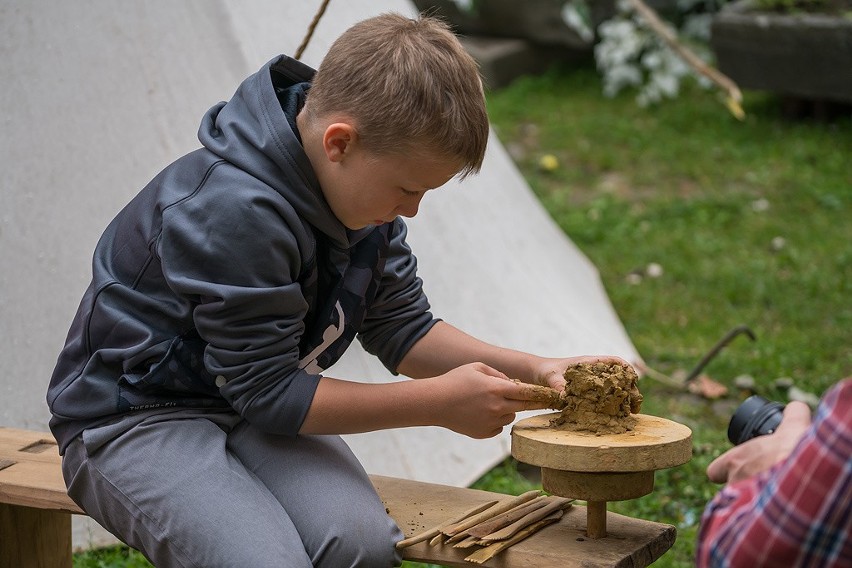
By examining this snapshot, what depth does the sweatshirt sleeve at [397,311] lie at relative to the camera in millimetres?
2367

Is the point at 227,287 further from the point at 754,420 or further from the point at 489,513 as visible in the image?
the point at 754,420

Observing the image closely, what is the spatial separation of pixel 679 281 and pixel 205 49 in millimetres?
2481

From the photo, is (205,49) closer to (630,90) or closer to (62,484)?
(62,484)

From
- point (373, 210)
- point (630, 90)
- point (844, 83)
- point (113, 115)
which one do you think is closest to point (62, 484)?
point (373, 210)

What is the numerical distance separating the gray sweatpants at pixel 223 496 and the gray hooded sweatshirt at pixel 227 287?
59 mm

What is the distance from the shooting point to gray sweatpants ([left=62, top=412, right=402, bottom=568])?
194cm

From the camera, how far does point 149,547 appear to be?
6.64 ft

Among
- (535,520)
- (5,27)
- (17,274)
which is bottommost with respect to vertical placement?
(535,520)

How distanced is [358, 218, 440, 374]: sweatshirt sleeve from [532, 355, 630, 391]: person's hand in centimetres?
28

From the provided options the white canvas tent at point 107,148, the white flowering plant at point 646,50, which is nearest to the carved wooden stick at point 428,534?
the white canvas tent at point 107,148

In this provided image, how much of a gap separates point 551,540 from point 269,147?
843 millimetres

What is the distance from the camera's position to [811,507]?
138 centimetres

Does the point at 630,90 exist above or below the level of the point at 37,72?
below

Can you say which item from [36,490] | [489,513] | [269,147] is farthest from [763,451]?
[36,490]
